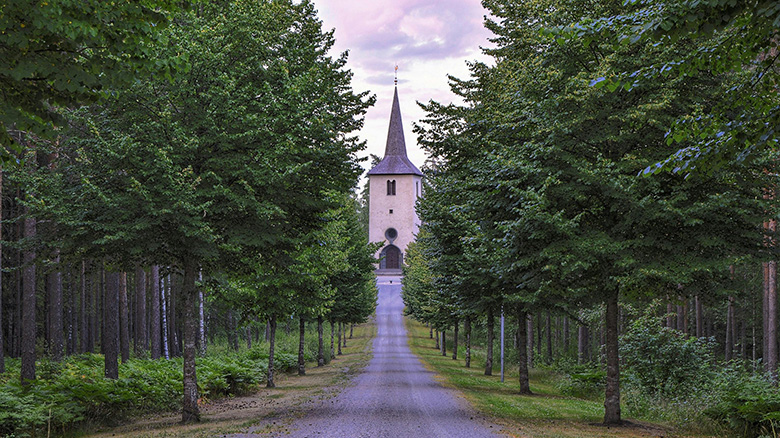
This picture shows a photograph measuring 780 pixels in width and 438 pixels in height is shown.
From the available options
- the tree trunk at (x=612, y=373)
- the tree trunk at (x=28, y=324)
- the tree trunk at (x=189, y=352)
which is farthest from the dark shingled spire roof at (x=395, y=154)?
the tree trunk at (x=189, y=352)

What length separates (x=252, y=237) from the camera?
42.2 feet

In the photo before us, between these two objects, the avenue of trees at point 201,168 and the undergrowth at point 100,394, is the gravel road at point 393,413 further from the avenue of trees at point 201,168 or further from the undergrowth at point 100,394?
the undergrowth at point 100,394

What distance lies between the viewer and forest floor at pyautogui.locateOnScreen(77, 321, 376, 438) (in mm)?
11531

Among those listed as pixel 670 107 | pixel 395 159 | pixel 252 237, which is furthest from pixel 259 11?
pixel 395 159

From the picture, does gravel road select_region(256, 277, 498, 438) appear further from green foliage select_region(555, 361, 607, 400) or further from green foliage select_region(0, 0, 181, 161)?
green foliage select_region(0, 0, 181, 161)

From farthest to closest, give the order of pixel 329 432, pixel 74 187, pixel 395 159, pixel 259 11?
pixel 395 159 < pixel 259 11 < pixel 74 187 < pixel 329 432

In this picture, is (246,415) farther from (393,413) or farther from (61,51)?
(61,51)

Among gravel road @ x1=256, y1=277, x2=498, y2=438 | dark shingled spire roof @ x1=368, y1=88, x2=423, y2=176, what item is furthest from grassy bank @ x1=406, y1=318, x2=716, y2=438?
dark shingled spire roof @ x1=368, y1=88, x2=423, y2=176

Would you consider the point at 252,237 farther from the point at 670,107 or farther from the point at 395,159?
the point at 395,159

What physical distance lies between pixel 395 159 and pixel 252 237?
8981cm

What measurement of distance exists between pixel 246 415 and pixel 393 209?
85.2 m

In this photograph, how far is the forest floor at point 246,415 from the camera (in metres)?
11.5

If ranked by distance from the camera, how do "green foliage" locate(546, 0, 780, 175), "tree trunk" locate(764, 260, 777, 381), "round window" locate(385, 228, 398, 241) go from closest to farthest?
"green foliage" locate(546, 0, 780, 175) < "tree trunk" locate(764, 260, 777, 381) < "round window" locate(385, 228, 398, 241)

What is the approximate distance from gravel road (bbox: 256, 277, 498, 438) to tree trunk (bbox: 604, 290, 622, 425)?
2740 mm
